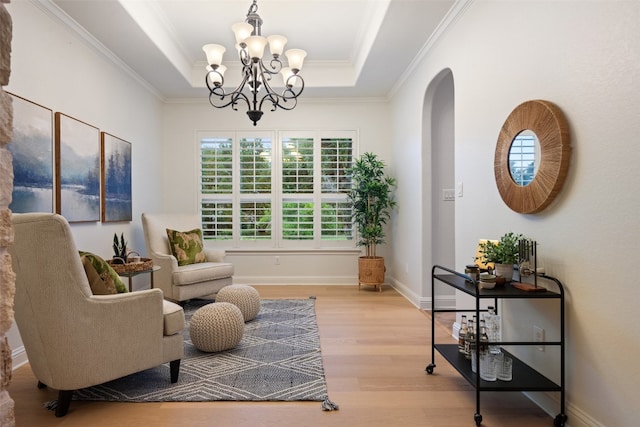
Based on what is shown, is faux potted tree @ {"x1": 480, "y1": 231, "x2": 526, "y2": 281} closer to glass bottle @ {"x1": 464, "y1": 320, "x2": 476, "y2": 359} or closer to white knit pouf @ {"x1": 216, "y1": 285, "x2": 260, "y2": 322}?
glass bottle @ {"x1": 464, "y1": 320, "x2": 476, "y2": 359}

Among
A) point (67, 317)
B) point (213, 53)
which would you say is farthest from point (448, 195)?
point (67, 317)

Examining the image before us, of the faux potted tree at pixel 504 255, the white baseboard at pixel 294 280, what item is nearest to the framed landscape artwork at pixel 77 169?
the white baseboard at pixel 294 280

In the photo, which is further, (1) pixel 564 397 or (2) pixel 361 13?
(2) pixel 361 13

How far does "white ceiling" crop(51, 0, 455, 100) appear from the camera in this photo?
3295 mm

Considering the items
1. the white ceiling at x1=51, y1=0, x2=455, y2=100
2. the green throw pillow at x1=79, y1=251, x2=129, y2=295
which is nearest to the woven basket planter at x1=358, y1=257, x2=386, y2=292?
the white ceiling at x1=51, y1=0, x2=455, y2=100

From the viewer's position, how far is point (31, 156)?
9.40ft

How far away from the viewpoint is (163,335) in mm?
2336

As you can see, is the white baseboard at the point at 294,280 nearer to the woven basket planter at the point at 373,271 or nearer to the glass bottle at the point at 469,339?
the woven basket planter at the point at 373,271

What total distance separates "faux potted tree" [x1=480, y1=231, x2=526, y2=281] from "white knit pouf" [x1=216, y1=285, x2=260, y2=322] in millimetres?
2260

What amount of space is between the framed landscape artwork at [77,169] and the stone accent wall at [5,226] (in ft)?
9.35

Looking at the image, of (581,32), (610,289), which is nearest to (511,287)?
(610,289)

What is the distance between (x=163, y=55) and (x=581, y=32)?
381 centimetres

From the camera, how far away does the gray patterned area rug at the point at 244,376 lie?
225 centimetres

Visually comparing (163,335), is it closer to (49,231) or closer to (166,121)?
(49,231)
